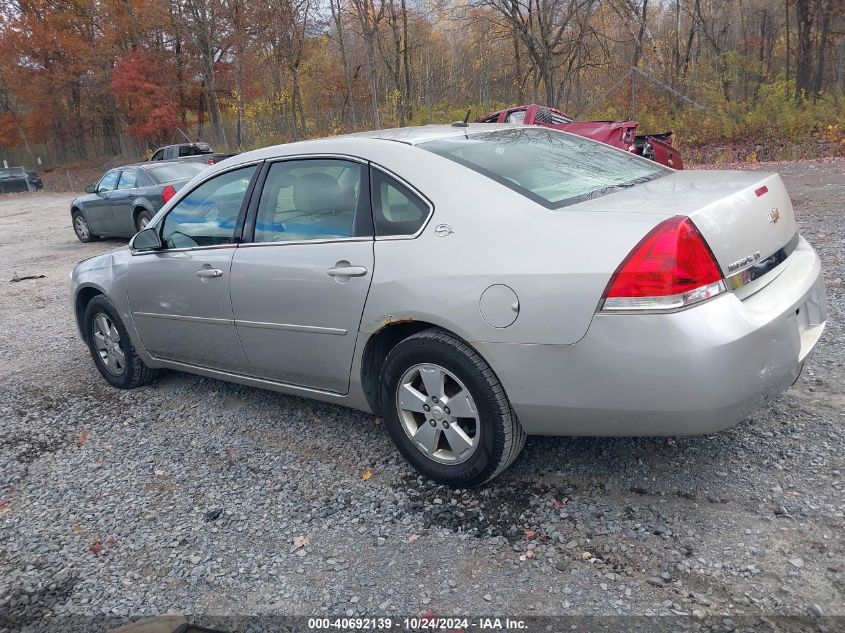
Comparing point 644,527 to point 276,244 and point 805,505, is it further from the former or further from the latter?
point 276,244

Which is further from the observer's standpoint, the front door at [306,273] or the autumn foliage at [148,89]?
the autumn foliage at [148,89]

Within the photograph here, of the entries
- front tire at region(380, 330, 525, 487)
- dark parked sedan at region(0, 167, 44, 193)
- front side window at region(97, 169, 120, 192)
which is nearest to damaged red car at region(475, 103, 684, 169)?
front tire at region(380, 330, 525, 487)

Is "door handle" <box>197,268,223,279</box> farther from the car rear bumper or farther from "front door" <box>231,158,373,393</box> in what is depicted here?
the car rear bumper

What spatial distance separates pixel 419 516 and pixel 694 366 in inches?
53.4

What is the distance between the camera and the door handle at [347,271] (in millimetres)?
3227

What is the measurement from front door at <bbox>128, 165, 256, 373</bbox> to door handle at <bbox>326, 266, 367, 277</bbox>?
85cm

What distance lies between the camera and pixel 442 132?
12.2 feet

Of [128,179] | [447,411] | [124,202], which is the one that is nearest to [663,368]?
[447,411]

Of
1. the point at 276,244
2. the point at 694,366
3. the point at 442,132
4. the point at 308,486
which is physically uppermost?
the point at 442,132

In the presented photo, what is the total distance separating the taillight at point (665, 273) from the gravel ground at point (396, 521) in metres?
0.95

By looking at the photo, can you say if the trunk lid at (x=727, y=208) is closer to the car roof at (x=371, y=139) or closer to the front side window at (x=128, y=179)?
the car roof at (x=371, y=139)

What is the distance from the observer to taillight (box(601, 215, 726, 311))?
247 cm

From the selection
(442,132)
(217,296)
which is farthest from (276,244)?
(442,132)

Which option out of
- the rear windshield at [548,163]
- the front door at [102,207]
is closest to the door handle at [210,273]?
the rear windshield at [548,163]
